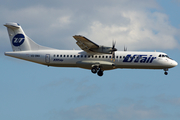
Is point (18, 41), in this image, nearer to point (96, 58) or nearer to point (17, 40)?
point (17, 40)

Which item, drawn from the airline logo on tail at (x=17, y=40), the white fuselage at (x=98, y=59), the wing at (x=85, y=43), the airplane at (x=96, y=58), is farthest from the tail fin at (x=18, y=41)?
the wing at (x=85, y=43)

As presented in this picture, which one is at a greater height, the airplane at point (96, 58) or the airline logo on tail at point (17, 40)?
the airline logo on tail at point (17, 40)

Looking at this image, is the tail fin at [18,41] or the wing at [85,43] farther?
the tail fin at [18,41]

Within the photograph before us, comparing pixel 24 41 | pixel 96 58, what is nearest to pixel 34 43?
pixel 24 41

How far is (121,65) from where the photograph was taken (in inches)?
1299

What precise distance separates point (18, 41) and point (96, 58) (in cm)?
1056

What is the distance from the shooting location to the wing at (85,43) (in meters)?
31.1

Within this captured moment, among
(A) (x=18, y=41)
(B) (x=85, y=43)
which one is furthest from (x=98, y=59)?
(A) (x=18, y=41)

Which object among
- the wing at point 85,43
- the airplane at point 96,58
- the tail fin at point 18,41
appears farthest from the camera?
the tail fin at point 18,41

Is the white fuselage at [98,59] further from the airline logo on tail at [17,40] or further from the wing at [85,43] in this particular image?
the airline logo on tail at [17,40]

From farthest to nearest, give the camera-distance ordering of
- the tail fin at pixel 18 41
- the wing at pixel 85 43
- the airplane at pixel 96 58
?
the tail fin at pixel 18 41 < the airplane at pixel 96 58 < the wing at pixel 85 43

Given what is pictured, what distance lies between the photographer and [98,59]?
33250 mm

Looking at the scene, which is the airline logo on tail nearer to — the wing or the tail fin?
the tail fin

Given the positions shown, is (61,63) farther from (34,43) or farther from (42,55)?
(34,43)
